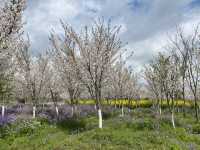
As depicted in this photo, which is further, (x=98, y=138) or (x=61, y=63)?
(x=61, y=63)

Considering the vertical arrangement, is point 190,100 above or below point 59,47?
below

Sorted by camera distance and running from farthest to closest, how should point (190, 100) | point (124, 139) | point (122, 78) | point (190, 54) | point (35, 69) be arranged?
1. point (190, 100)
2. point (122, 78)
3. point (35, 69)
4. point (190, 54)
5. point (124, 139)

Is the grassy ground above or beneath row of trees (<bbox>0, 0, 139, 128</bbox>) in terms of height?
beneath

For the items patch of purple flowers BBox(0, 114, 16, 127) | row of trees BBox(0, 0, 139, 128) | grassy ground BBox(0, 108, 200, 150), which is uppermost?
row of trees BBox(0, 0, 139, 128)

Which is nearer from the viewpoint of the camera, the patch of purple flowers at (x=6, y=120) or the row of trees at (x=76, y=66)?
the row of trees at (x=76, y=66)

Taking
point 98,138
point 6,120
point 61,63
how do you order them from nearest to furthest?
point 98,138 < point 6,120 < point 61,63

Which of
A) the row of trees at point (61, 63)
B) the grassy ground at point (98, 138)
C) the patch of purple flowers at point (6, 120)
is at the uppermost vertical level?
the row of trees at point (61, 63)

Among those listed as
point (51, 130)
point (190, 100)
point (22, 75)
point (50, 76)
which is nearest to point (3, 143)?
point (51, 130)

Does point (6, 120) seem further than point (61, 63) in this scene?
No

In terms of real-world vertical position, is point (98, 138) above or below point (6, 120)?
below

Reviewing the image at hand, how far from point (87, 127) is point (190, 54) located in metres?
14.5

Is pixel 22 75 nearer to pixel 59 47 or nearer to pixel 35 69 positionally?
pixel 35 69

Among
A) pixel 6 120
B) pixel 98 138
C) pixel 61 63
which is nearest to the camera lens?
pixel 98 138

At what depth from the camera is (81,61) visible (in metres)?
25.9
